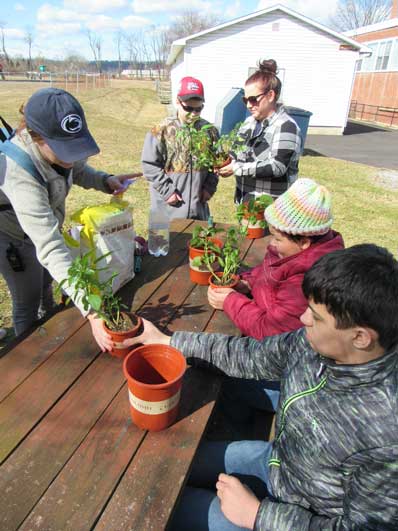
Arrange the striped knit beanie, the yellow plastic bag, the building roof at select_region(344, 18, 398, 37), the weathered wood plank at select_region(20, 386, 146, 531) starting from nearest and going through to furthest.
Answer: the weathered wood plank at select_region(20, 386, 146, 531)
the striped knit beanie
the yellow plastic bag
the building roof at select_region(344, 18, 398, 37)

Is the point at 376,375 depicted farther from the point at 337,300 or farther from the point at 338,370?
the point at 337,300

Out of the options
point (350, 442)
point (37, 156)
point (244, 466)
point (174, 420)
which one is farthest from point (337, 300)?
point (37, 156)

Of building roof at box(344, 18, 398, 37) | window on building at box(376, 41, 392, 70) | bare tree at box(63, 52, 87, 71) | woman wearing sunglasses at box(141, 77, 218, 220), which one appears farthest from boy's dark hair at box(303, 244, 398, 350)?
bare tree at box(63, 52, 87, 71)

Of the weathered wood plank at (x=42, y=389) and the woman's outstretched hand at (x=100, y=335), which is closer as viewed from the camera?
the weathered wood plank at (x=42, y=389)

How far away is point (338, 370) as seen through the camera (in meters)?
1.13

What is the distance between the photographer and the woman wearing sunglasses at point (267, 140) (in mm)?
2850

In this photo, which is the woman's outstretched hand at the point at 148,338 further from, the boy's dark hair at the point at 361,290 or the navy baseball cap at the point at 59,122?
the navy baseball cap at the point at 59,122

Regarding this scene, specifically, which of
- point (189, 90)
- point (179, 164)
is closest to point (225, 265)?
point (179, 164)

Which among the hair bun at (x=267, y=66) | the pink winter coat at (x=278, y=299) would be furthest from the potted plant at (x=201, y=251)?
the hair bun at (x=267, y=66)

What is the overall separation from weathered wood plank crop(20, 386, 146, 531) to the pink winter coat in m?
0.67

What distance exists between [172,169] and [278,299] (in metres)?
1.71

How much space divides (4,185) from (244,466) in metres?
→ 1.48

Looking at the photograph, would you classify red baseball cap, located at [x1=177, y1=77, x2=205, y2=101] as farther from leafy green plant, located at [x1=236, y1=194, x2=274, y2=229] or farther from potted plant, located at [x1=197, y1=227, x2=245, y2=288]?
potted plant, located at [x1=197, y1=227, x2=245, y2=288]

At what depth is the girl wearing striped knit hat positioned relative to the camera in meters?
1.65
